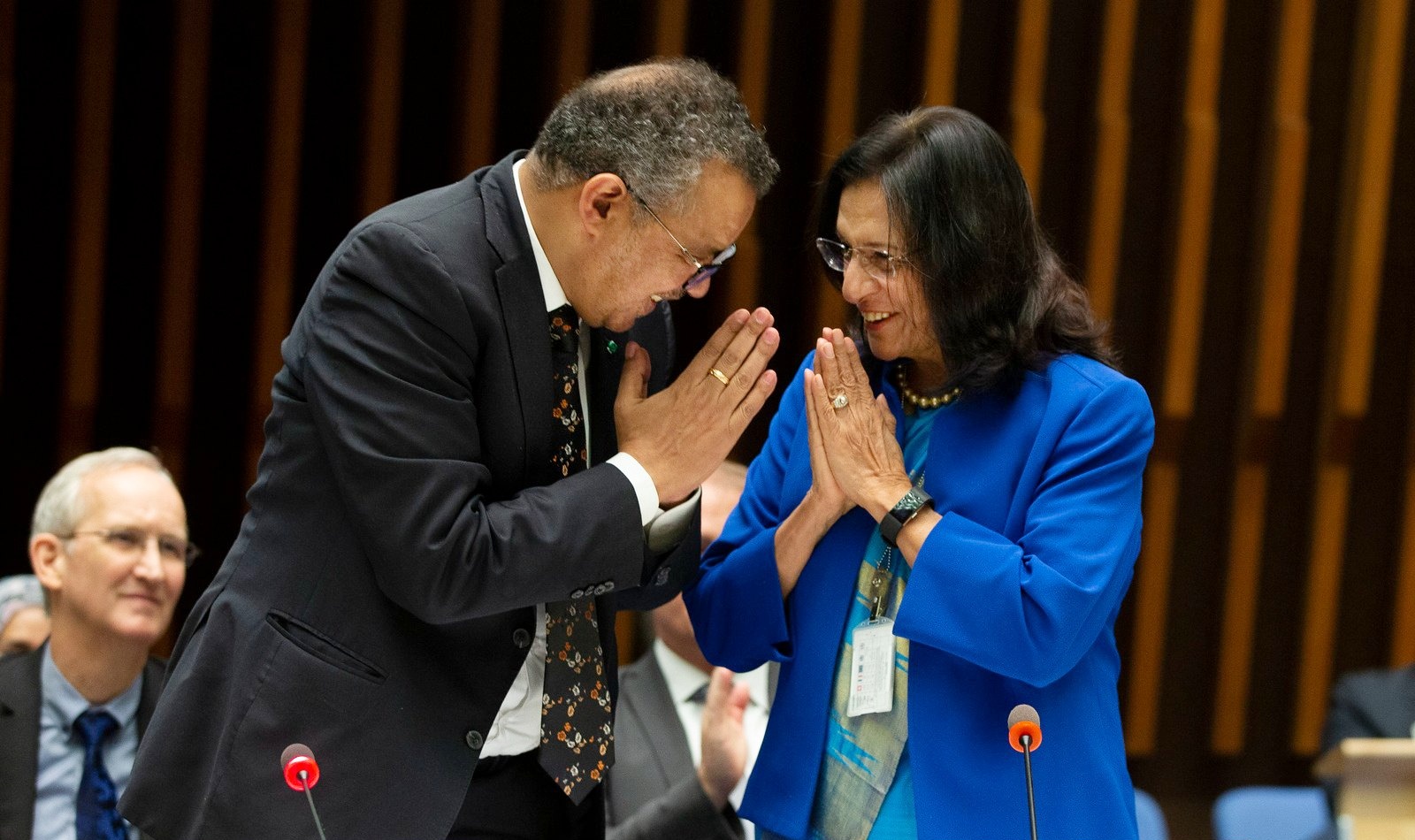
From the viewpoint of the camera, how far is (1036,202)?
14.3ft

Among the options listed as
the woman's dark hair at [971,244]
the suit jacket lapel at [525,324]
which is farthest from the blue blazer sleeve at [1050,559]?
the suit jacket lapel at [525,324]

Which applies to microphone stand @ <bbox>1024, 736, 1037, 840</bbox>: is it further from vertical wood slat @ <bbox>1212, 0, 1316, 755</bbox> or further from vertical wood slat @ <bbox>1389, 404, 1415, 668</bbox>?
vertical wood slat @ <bbox>1389, 404, 1415, 668</bbox>

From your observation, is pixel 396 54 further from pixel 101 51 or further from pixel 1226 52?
pixel 1226 52

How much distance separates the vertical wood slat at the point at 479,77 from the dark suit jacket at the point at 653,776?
1635 mm

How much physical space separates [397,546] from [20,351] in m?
2.73

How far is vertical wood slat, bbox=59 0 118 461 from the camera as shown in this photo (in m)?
3.91

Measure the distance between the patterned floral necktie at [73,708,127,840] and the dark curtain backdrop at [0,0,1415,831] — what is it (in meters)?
1.37

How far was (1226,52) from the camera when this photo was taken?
4.47m

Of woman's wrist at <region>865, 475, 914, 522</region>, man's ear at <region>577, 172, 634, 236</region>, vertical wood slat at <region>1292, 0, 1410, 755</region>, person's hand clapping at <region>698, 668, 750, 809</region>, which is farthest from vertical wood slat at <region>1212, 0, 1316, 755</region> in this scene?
man's ear at <region>577, 172, 634, 236</region>

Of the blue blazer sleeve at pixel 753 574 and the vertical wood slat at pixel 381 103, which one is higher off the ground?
the vertical wood slat at pixel 381 103

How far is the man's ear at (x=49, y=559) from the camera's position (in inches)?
114

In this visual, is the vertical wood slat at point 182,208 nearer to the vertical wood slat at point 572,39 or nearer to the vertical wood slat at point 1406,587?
the vertical wood slat at point 572,39

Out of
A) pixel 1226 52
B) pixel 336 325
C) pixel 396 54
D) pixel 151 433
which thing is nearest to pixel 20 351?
pixel 151 433

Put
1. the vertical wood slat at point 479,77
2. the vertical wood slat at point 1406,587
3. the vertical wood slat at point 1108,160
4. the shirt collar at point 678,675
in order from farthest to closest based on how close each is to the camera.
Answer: the vertical wood slat at point 1406,587 < the vertical wood slat at point 1108,160 < the vertical wood slat at point 479,77 < the shirt collar at point 678,675
